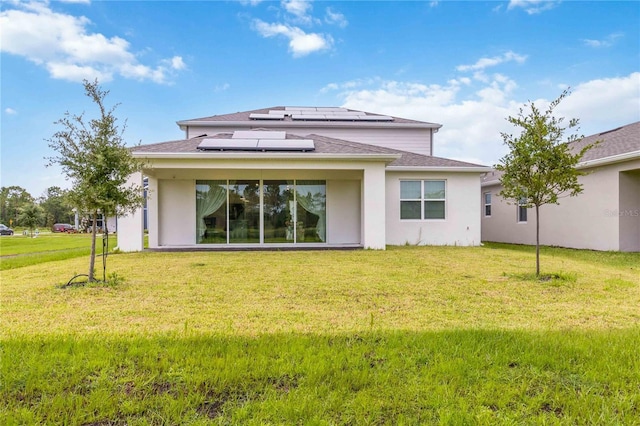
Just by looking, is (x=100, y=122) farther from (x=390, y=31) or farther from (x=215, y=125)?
(x=390, y=31)

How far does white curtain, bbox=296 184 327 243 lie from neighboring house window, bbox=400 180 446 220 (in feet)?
10.0

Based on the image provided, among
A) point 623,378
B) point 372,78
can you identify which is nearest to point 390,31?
point 372,78

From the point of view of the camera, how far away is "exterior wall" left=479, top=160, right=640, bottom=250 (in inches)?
435

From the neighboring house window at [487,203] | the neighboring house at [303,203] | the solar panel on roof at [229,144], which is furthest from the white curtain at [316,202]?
the neighboring house window at [487,203]

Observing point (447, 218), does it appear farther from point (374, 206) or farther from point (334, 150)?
point (334, 150)

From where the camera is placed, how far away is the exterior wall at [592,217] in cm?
1105

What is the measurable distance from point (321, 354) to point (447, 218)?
11294 millimetres

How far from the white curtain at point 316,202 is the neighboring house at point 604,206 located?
6761mm

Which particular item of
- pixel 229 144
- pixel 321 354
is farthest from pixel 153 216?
pixel 321 354

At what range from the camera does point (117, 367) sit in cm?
279

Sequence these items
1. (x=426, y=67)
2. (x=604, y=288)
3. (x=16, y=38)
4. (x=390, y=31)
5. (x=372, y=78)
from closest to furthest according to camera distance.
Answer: (x=604, y=288), (x=16, y=38), (x=390, y=31), (x=426, y=67), (x=372, y=78)

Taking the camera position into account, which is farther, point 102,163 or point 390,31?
point 390,31

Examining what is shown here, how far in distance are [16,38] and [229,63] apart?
10376mm

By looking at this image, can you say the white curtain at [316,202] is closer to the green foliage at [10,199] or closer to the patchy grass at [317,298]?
the patchy grass at [317,298]
